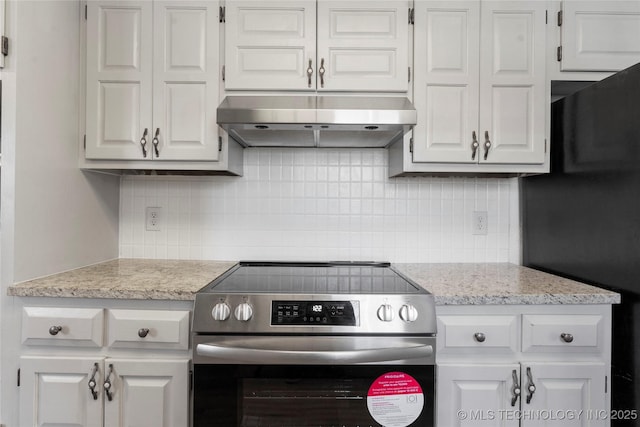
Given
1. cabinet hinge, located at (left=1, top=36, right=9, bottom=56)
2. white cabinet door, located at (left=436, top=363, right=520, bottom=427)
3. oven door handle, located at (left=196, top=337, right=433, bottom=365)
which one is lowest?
white cabinet door, located at (left=436, top=363, right=520, bottom=427)

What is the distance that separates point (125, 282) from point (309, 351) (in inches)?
29.6

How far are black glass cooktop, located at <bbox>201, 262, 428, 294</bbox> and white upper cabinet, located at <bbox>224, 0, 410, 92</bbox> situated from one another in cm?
83

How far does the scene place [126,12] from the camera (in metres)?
1.75

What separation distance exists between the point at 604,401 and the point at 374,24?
174 cm

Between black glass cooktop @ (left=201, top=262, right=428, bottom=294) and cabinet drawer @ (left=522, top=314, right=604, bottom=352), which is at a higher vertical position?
black glass cooktop @ (left=201, top=262, right=428, bottom=294)

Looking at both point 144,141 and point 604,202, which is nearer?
point 604,202

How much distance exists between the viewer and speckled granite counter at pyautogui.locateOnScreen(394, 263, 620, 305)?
1.40 meters

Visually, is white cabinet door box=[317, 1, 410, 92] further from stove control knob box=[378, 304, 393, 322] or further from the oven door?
the oven door

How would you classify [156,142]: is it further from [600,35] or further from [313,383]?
[600,35]

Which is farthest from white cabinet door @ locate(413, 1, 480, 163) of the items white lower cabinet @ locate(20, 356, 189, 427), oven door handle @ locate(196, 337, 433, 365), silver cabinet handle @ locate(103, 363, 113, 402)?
silver cabinet handle @ locate(103, 363, 113, 402)

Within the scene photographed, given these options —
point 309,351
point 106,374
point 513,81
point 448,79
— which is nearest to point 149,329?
point 106,374

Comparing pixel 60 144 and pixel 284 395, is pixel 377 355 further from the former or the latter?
pixel 60 144

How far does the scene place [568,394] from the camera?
1.41m

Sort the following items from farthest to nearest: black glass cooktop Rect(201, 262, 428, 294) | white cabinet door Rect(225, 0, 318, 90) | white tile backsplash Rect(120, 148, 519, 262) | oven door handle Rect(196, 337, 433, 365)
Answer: white tile backsplash Rect(120, 148, 519, 262)
white cabinet door Rect(225, 0, 318, 90)
black glass cooktop Rect(201, 262, 428, 294)
oven door handle Rect(196, 337, 433, 365)
